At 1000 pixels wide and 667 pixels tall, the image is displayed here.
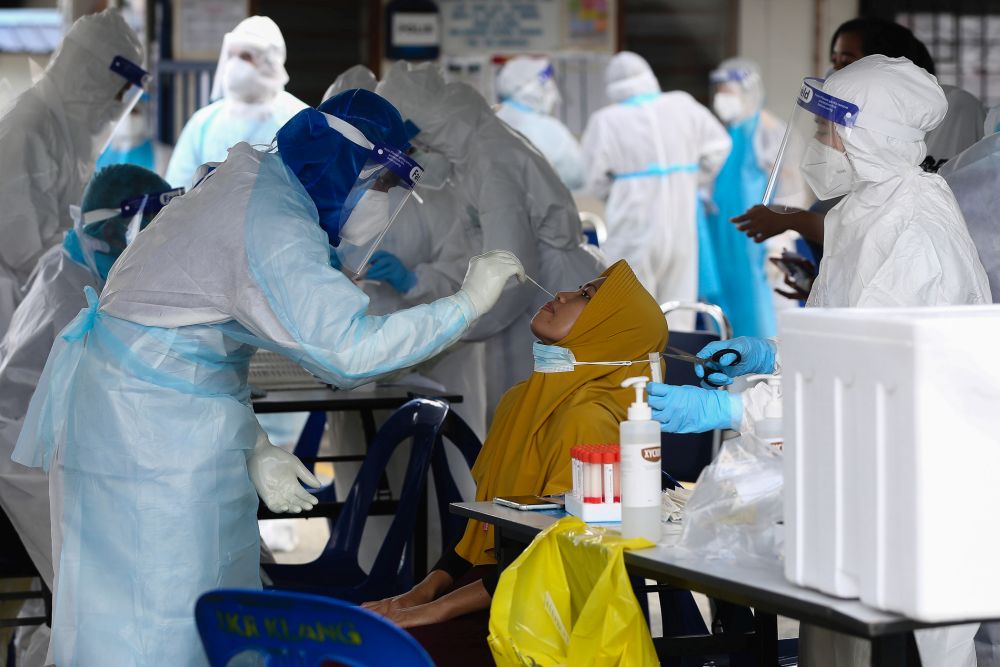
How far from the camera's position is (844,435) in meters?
1.60

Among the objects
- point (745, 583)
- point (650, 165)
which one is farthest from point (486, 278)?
point (650, 165)

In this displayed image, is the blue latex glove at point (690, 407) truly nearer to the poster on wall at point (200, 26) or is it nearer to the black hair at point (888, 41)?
the black hair at point (888, 41)

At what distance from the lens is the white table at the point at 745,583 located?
1.55 m

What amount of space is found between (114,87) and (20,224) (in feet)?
1.70

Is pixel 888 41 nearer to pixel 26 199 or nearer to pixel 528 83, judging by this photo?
pixel 26 199

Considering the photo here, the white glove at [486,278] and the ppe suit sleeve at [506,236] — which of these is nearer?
the white glove at [486,278]

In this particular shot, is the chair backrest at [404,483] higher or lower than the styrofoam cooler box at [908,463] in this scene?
lower

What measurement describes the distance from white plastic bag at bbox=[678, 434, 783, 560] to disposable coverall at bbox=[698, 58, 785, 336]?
538 cm

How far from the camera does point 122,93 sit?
3988 millimetres

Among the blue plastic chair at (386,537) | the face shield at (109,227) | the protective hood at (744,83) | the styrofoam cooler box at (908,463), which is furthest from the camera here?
the protective hood at (744,83)

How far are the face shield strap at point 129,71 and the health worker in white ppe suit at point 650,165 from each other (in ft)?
11.2

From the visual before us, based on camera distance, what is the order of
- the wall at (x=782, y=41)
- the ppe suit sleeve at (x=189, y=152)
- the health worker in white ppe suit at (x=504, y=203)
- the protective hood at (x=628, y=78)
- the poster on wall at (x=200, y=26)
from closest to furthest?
the health worker in white ppe suit at (x=504, y=203) < the ppe suit sleeve at (x=189, y=152) < the protective hood at (x=628, y=78) < the poster on wall at (x=200, y=26) < the wall at (x=782, y=41)

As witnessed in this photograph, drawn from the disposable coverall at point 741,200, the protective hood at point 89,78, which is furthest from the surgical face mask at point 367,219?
the disposable coverall at point 741,200

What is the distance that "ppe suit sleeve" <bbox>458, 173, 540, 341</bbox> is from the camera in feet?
12.4
